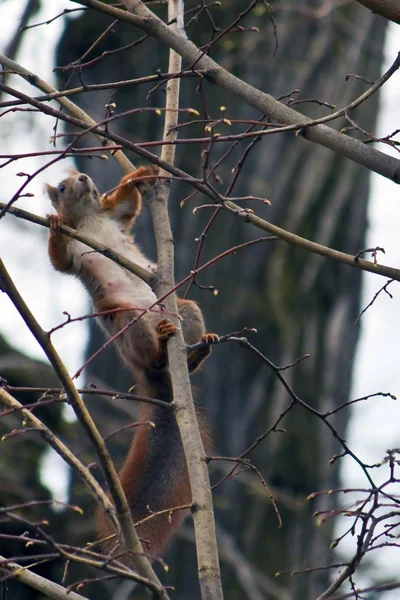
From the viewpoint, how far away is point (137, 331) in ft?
11.0

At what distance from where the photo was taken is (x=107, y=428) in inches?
223

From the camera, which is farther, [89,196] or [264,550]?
[264,550]

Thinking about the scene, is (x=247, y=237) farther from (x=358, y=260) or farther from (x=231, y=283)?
(x=358, y=260)

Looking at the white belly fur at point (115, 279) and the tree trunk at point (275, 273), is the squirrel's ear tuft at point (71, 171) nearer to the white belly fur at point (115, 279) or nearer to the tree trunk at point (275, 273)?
the white belly fur at point (115, 279)

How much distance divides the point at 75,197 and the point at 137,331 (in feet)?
3.33

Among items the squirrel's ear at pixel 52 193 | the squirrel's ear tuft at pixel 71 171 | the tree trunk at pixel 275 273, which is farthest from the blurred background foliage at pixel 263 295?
the squirrel's ear at pixel 52 193

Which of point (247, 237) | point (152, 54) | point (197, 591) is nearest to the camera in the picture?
point (197, 591)

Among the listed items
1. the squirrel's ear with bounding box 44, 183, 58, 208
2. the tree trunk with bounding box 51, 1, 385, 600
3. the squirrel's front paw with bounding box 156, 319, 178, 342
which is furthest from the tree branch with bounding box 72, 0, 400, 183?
the tree trunk with bounding box 51, 1, 385, 600

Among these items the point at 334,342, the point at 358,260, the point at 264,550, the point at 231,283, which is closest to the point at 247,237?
the point at 231,283

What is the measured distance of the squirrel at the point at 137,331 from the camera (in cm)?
279

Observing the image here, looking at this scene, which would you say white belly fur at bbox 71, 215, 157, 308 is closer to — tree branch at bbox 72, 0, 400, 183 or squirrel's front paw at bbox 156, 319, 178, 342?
squirrel's front paw at bbox 156, 319, 178, 342

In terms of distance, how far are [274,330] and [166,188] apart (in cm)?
279

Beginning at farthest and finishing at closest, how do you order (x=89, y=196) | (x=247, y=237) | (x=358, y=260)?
(x=247, y=237)
(x=89, y=196)
(x=358, y=260)

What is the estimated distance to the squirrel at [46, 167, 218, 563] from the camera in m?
2.79
